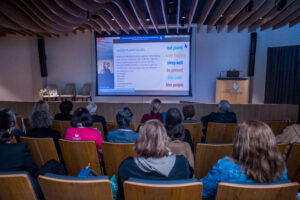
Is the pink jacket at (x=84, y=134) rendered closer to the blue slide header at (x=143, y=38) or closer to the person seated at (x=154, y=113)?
the person seated at (x=154, y=113)

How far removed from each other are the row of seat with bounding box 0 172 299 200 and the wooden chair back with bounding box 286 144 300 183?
957 millimetres

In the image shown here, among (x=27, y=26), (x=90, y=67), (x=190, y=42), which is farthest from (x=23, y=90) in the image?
(x=190, y=42)

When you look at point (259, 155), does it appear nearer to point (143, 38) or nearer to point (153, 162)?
point (153, 162)

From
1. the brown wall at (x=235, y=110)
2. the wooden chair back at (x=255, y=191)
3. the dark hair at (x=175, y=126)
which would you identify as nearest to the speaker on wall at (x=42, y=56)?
the brown wall at (x=235, y=110)

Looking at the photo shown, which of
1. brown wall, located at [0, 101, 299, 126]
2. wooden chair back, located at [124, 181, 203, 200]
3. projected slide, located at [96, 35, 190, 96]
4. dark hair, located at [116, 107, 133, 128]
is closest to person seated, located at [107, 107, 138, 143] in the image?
dark hair, located at [116, 107, 133, 128]

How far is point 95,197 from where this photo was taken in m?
1.16

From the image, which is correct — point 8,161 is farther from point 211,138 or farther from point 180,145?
point 211,138

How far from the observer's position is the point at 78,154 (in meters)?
2.04

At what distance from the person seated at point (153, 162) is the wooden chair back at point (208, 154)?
0.54 metres

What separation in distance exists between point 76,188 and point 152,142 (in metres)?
0.52

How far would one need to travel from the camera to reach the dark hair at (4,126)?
1.69m

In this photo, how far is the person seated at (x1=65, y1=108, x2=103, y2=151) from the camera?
2355mm

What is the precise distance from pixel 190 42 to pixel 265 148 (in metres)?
7.63

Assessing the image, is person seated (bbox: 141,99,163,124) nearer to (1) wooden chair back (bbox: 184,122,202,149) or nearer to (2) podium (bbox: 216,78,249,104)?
(1) wooden chair back (bbox: 184,122,202,149)
